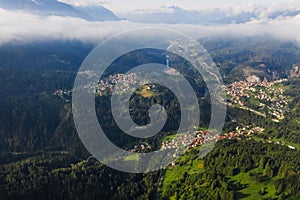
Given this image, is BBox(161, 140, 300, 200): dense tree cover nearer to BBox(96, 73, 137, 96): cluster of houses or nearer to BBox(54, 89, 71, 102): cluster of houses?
BBox(96, 73, 137, 96): cluster of houses

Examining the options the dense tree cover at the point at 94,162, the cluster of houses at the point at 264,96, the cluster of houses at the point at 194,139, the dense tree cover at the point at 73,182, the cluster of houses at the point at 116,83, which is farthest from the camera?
the cluster of houses at the point at 116,83

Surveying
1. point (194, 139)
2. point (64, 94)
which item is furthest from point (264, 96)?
point (64, 94)

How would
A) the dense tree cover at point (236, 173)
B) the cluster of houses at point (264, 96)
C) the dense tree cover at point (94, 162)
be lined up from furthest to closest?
the cluster of houses at point (264, 96), the dense tree cover at point (94, 162), the dense tree cover at point (236, 173)

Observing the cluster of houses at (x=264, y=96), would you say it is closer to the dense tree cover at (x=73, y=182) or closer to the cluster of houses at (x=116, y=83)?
the cluster of houses at (x=116, y=83)

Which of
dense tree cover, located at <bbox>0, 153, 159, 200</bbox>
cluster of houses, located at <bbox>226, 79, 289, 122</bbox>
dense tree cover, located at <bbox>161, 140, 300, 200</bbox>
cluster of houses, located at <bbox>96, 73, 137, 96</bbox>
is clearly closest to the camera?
dense tree cover, located at <bbox>161, 140, 300, 200</bbox>

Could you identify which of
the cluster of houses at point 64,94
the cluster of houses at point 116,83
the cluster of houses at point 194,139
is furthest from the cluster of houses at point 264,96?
the cluster of houses at point 64,94

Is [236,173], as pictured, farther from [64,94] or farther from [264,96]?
[264,96]

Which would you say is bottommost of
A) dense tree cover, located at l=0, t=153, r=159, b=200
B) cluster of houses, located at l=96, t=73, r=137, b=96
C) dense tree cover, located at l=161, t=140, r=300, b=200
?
dense tree cover, located at l=0, t=153, r=159, b=200

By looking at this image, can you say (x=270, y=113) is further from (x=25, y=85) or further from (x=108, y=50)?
(x=108, y=50)

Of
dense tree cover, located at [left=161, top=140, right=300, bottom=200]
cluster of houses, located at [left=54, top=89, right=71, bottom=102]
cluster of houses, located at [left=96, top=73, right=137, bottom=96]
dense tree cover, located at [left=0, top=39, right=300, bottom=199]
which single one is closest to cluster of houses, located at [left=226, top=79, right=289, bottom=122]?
dense tree cover, located at [left=0, top=39, right=300, bottom=199]
